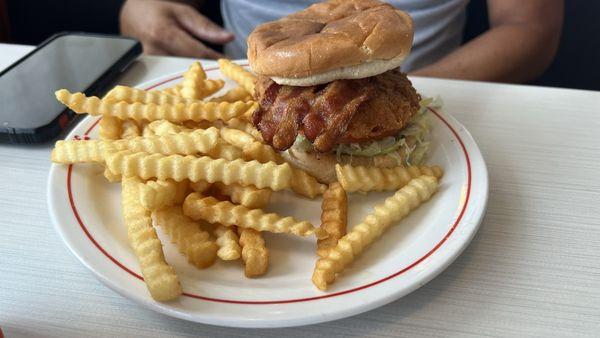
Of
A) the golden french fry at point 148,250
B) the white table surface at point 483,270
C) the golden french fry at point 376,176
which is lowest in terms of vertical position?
the white table surface at point 483,270

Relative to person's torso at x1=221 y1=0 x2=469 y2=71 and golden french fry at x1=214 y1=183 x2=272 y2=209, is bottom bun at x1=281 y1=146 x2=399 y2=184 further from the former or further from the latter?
person's torso at x1=221 y1=0 x2=469 y2=71

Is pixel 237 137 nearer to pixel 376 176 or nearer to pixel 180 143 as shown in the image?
pixel 180 143

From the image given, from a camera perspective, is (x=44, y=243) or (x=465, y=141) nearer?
(x=44, y=243)

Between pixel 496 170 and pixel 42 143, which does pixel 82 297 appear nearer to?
pixel 42 143

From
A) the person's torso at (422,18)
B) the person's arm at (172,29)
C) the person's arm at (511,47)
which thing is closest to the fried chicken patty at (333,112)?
the person's arm at (511,47)

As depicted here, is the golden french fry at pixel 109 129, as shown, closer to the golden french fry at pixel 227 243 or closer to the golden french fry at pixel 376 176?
the golden french fry at pixel 227 243

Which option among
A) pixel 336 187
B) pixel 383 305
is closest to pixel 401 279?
pixel 383 305
